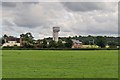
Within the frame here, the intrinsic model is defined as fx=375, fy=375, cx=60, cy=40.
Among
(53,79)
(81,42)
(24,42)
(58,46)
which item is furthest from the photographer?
(81,42)

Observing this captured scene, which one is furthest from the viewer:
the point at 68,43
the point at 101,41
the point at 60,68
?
the point at 101,41

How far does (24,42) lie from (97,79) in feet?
334

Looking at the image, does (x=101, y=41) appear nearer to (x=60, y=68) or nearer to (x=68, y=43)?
(x=68, y=43)

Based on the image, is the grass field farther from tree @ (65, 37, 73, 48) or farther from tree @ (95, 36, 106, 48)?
tree @ (95, 36, 106, 48)

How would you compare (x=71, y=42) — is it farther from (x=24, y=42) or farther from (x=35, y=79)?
(x=35, y=79)

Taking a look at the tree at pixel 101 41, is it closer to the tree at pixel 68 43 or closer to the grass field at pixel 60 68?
the tree at pixel 68 43

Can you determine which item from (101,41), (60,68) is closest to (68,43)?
(101,41)

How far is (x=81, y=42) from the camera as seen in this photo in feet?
426

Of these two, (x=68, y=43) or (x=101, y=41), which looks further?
(x=101, y=41)

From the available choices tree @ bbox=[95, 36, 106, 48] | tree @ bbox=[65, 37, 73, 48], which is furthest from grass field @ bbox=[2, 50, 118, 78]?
tree @ bbox=[95, 36, 106, 48]

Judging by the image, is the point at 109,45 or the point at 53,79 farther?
the point at 109,45

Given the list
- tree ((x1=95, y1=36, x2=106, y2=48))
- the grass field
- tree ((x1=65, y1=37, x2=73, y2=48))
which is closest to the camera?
the grass field

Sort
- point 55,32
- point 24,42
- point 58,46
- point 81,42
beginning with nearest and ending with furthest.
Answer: point 58,46
point 24,42
point 81,42
point 55,32

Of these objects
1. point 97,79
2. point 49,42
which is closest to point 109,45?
point 49,42
